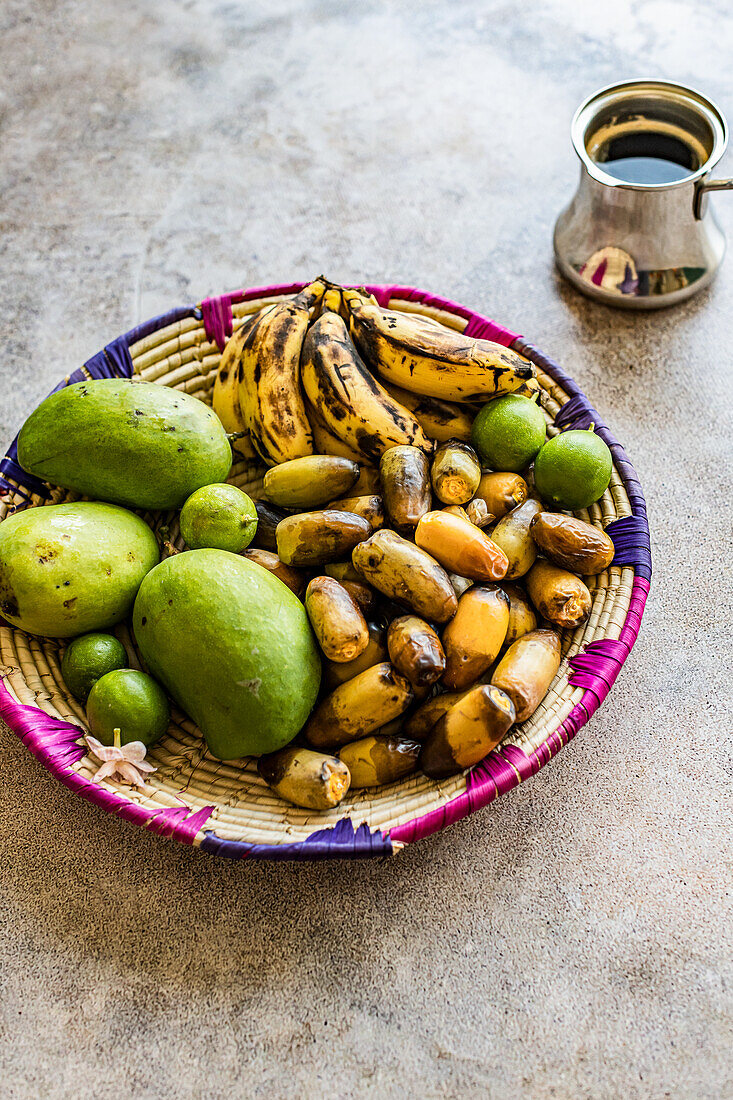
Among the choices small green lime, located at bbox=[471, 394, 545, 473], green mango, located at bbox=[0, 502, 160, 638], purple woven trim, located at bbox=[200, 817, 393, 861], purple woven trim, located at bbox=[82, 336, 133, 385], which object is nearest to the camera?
purple woven trim, located at bbox=[200, 817, 393, 861]

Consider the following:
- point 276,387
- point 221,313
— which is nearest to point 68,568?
point 276,387

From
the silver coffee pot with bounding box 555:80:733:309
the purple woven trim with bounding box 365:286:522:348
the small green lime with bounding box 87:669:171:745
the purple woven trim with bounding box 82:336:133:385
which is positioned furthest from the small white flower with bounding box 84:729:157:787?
the silver coffee pot with bounding box 555:80:733:309

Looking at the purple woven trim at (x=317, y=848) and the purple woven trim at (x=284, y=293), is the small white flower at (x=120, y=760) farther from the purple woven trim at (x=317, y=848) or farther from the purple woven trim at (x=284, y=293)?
the purple woven trim at (x=284, y=293)

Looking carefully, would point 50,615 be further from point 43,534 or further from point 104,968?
point 104,968

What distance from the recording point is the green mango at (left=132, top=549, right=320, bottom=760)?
917mm

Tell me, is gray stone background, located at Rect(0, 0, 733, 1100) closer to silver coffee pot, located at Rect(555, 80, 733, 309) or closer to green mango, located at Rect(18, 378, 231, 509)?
silver coffee pot, located at Rect(555, 80, 733, 309)

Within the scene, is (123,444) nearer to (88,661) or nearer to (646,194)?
(88,661)

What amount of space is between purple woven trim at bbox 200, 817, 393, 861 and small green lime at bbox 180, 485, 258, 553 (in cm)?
33

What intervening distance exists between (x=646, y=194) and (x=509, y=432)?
0.55 metres

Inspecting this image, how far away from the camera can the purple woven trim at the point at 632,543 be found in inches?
41.2

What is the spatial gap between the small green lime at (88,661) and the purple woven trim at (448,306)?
0.62 m

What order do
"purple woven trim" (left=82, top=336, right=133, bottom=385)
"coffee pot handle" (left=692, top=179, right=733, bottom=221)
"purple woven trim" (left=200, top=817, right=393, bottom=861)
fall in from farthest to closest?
"coffee pot handle" (left=692, top=179, right=733, bottom=221)
"purple woven trim" (left=82, top=336, right=133, bottom=385)
"purple woven trim" (left=200, top=817, right=393, bottom=861)

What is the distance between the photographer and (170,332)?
1.26 meters

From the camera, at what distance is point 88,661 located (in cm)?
101
